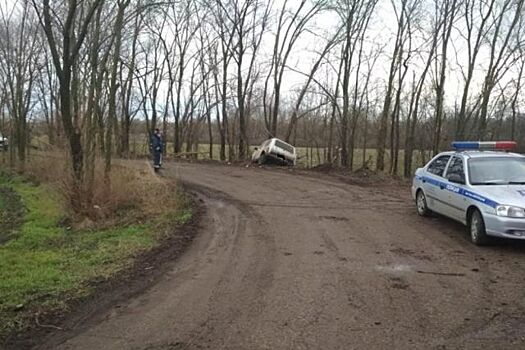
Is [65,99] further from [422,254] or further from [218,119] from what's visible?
[218,119]

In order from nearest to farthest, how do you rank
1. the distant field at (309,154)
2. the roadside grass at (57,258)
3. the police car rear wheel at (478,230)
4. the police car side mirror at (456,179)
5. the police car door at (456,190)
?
the roadside grass at (57,258) < the police car rear wheel at (478,230) < the police car door at (456,190) < the police car side mirror at (456,179) < the distant field at (309,154)

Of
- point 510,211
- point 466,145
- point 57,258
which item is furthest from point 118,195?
point 510,211

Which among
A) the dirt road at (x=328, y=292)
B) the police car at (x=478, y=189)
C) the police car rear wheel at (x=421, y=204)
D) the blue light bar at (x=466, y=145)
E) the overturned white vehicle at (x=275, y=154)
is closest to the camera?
the dirt road at (x=328, y=292)

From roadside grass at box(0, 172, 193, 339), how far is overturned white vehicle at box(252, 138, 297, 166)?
13318mm

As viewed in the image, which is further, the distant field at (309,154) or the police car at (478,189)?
the distant field at (309,154)

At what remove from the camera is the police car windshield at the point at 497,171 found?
9695mm

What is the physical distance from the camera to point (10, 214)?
53.3 ft

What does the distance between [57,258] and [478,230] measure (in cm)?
687

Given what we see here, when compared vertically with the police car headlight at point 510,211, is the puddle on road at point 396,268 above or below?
below

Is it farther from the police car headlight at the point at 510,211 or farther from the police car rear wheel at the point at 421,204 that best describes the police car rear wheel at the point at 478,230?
the police car rear wheel at the point at 421,204

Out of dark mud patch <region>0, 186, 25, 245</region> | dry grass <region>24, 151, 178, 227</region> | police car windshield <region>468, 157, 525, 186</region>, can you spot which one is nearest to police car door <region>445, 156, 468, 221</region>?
police car windshield <region>468, 157, 525, 186</region>

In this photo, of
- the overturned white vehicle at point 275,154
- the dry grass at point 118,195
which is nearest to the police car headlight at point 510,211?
the dry grass at point 118,195

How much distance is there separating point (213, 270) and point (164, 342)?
8.48 ft

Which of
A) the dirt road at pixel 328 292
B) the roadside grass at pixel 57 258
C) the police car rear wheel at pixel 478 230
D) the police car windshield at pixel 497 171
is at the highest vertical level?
the police car windshield at pixel 497 171
